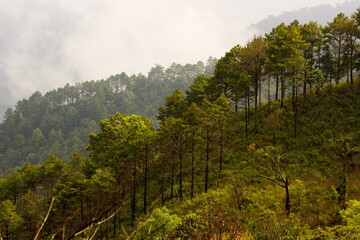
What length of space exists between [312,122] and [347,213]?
21.2 m

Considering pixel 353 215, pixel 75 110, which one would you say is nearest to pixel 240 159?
pixel 353 215

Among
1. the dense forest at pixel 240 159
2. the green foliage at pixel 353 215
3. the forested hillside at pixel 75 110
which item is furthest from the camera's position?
the forested hillside at pixel 75 110

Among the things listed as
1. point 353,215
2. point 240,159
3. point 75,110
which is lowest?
point 240,159

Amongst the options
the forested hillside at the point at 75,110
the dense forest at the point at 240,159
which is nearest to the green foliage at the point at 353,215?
the dense forest at the point at 240,159

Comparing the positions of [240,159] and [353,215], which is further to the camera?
[240,159]

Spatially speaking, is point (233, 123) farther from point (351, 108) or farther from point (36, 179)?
point (36, 179)

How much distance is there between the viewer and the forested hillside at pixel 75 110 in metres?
126

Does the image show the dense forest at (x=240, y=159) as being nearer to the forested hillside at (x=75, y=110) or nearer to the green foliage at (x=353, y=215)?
the green foliage at (x=353, y=215)

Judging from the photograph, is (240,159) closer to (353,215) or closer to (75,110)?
(353,215)

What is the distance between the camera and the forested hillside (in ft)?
415

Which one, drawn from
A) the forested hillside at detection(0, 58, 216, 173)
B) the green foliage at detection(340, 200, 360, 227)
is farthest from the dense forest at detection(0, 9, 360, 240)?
the forested hillside at detection(0, 58, 216, 173)

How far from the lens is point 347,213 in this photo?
12.7 metres

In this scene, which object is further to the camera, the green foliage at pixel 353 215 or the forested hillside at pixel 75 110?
the forested hillside at pixel 75 110

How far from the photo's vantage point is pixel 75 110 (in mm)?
150750
